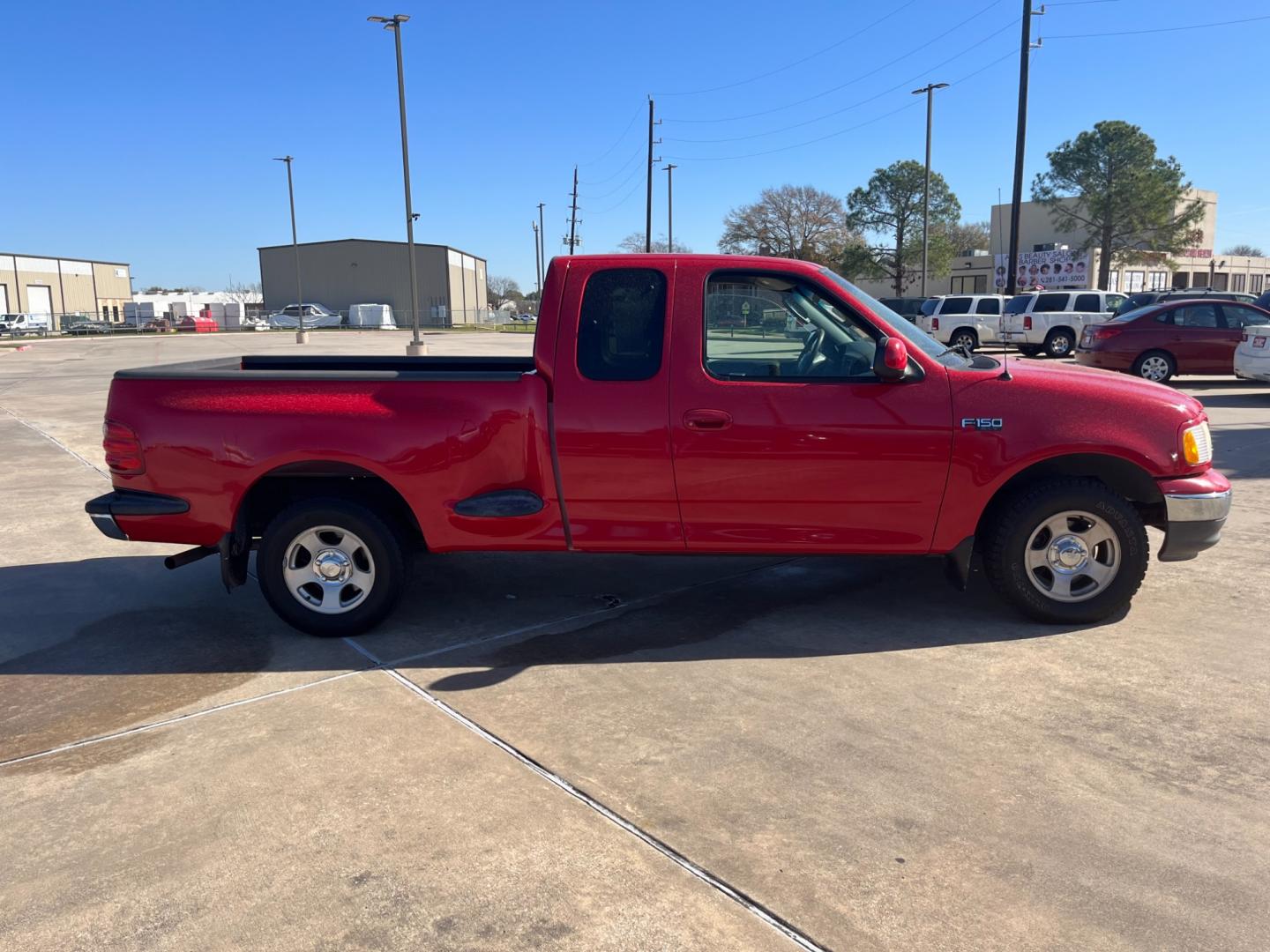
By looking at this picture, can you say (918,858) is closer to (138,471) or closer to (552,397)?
(552,397)

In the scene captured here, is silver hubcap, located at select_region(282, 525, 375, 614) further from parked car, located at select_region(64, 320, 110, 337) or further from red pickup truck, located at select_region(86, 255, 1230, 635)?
parked car, located at select_region(64, 320, 110, 337)

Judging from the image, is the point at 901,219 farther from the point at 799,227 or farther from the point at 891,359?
the point at 891,359

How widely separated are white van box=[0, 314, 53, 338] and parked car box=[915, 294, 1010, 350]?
204 ft

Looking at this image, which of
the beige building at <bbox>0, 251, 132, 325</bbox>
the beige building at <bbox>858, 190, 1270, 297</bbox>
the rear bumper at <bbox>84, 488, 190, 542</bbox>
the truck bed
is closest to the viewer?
the truck bed

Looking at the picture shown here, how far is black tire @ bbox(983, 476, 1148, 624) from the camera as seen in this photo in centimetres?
475

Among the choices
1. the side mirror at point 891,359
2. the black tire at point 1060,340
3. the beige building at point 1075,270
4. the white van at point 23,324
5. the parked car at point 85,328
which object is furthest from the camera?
the parked car at point 85,328

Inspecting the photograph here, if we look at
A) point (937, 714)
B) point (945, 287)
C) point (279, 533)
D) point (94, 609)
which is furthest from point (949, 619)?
point (945, 287)

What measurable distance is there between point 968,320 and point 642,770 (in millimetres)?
27813

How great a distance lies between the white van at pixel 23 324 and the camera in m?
64.5

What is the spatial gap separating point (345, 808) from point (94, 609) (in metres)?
3.17

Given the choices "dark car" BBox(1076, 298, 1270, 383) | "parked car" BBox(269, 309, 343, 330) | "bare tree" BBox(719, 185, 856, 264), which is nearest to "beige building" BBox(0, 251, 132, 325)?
"parked car" BBox(269, 309, 343, 330)

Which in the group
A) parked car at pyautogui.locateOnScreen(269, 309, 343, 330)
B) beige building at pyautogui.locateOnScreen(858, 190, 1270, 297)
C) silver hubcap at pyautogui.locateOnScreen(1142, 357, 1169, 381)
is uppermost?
beige building at pyautogui.locateOnScreen(858, 190, 1270, 297)

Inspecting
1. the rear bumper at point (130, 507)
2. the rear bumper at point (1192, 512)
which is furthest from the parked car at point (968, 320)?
the rear bumper at point (130, 507)

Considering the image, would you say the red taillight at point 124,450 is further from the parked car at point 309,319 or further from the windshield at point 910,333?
the parked car at point 309,319
